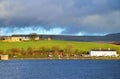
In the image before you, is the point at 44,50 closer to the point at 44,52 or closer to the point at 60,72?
the point at 44,52

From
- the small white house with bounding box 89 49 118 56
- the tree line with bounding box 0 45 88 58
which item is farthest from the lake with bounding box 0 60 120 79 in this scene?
the tree line with bounding box 0 45 88 58

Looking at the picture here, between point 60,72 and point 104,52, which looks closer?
point 60,72

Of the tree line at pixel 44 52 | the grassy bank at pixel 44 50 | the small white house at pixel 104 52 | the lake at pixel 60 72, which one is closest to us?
the lake at pixel 60 72

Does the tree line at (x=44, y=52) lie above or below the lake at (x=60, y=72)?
Result: above

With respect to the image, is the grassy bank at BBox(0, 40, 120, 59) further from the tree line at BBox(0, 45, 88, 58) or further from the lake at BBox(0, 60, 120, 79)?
the lake at BBox(0, 60, 120, 79)

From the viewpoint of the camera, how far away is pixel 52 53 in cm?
19900

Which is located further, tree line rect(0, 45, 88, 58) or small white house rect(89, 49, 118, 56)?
small white house rect(89, 49, 118, 56)

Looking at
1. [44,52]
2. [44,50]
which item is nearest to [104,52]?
[44,52]

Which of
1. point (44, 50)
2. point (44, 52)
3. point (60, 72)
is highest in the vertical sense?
point (44, 50)

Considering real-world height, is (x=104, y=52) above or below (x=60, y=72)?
above

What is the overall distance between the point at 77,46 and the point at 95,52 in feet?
25.7

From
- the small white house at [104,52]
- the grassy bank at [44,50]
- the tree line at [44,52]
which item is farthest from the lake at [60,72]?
the grassy bank at [44,50]

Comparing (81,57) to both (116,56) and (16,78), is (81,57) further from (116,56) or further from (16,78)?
(16,78)

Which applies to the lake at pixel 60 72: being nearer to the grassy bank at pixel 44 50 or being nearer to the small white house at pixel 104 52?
the small white house at pixel 104 52
